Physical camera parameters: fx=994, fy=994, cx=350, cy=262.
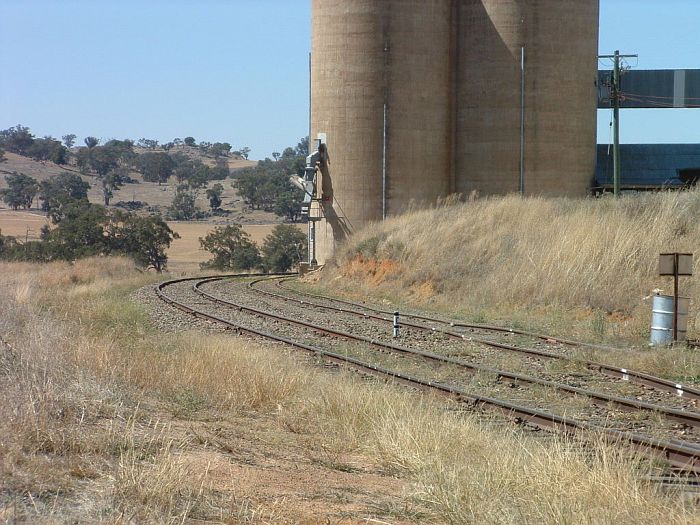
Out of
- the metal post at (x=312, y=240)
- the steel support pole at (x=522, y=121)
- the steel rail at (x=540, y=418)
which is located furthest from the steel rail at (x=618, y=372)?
the metal post at (x=312, y=240)

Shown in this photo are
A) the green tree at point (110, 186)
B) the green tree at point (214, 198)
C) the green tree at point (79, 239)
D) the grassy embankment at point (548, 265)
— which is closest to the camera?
the grassy embankment at point (548, 265)

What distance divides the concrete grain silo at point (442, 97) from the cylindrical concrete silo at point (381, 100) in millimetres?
43

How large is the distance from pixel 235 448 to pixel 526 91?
119ft

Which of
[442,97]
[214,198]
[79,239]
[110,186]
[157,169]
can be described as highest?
[157,169]

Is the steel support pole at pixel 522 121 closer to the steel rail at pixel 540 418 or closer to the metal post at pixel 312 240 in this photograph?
the metal post at pixel 312 240

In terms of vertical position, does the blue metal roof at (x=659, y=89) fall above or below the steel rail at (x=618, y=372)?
above

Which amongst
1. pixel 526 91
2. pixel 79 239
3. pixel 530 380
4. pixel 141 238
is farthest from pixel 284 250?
pixel 530 380

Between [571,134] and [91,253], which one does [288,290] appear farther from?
[91,253]

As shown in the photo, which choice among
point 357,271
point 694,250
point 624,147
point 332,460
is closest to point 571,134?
point 624,147

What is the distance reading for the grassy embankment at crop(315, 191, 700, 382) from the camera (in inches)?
868

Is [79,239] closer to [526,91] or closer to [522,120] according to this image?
[522,120]

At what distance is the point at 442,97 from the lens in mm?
43562

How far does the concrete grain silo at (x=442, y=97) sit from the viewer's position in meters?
42.4

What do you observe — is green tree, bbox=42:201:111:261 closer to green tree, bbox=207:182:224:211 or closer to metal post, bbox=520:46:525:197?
metal post, bbox=520:46:525:197
